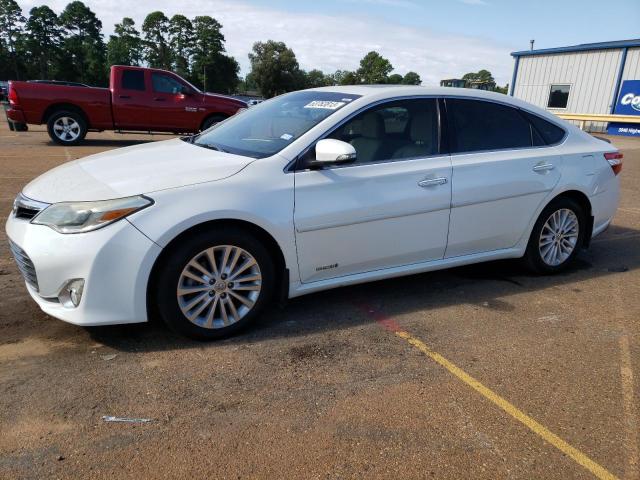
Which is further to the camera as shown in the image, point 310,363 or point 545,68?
point 545,68

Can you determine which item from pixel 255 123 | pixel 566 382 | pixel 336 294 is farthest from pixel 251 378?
pixel 255 123

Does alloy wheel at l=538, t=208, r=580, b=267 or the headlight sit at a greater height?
the headlight

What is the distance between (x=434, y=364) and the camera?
309cm

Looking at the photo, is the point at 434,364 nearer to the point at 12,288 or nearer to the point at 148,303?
the point at 148,303

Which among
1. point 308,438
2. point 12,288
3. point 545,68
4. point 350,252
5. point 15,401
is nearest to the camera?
point 308,438

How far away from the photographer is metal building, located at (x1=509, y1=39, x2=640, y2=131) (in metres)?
25.9

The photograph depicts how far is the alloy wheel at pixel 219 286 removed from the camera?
123 inches

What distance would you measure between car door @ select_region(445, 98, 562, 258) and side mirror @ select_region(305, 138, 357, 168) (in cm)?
101

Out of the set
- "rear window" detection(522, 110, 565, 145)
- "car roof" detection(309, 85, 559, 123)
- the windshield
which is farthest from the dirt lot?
"car roof" detection(309, 85, 559, 123)

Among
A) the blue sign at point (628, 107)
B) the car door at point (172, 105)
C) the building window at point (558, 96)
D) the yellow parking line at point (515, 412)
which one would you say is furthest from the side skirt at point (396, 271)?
the building window at point (558, 96)

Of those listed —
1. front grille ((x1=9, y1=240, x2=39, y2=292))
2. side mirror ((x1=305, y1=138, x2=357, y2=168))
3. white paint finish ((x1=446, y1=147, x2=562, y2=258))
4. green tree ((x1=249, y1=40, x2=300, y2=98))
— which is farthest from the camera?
green tree ((x1=249, y1=40, x2=300, y2=98))

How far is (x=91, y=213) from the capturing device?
9.48 feet

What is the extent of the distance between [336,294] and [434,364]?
1235mm

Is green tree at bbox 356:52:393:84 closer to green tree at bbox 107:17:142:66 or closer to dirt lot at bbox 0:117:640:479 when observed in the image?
green tree at bbox 107:17:142:66
